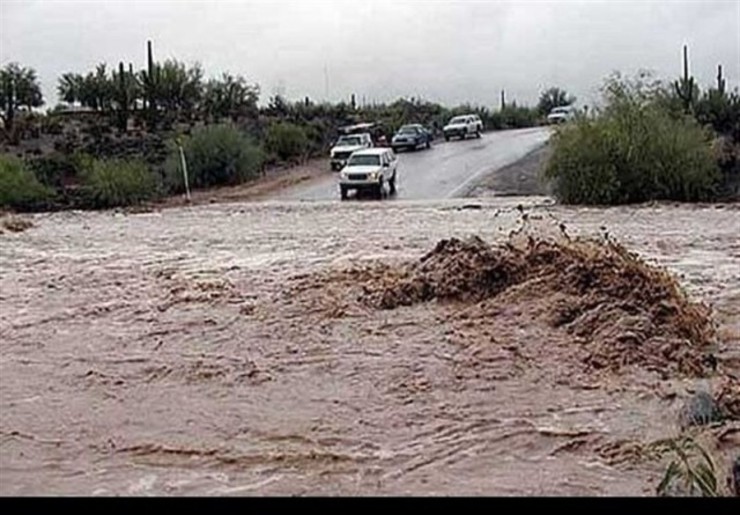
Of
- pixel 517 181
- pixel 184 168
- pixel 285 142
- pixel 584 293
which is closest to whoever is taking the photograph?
pixel 584 293

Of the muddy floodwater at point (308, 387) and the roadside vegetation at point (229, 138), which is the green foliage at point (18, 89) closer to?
the roadside vegetation at point (229, 138)

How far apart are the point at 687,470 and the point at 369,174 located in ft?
123

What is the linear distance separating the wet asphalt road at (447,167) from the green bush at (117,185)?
5470mm

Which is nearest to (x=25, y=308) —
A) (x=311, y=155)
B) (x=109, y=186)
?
(x=109, y=186)

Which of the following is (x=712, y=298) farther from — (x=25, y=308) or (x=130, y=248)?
(x=130, y=248)

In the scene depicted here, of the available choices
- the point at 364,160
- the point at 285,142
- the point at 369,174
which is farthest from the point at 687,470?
the point at 285,142

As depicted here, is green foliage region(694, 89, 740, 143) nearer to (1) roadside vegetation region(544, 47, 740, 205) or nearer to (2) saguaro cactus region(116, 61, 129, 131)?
(1) roadside vegetation region(544, 47, 740, 205)

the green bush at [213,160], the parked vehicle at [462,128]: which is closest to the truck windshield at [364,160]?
the green bush at [213,160]

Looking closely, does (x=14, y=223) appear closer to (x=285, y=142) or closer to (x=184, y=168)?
(x=184, y=168)

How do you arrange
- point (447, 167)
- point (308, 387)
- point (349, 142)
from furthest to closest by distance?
1. point (349, 142)
2. point (447, 167)
3. point (308, 387)

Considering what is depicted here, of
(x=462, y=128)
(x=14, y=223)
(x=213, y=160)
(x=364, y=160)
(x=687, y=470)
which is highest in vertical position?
(x=462, y=128)

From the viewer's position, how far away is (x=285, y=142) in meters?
65.8

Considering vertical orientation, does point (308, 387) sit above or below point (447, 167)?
below

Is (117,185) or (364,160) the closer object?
(117,185)
